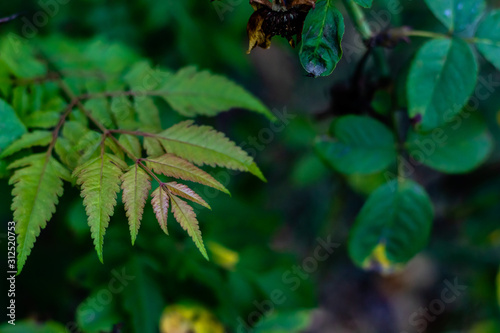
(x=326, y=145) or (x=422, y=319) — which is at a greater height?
(x=326, y=145)

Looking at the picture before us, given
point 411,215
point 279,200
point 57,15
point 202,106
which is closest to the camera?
point 202,106

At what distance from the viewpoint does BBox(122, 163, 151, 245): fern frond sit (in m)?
0.83

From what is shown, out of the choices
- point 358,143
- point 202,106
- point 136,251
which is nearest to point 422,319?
point 358,143

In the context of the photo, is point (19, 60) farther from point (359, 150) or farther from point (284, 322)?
point (284, 322)

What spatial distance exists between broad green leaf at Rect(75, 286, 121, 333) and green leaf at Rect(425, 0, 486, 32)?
4.56 ft

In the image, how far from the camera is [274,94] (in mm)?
3594

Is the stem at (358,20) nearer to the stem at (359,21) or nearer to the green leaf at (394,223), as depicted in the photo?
the stem at (359,21)

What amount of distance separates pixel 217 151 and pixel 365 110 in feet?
2.18

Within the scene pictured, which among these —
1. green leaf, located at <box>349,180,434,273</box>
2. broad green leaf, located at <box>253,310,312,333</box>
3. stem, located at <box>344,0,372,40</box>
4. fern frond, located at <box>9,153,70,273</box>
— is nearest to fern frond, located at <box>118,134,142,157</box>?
fern frond, located at <box>9,153,70,273</box>

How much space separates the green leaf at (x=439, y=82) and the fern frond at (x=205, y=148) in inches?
20.8

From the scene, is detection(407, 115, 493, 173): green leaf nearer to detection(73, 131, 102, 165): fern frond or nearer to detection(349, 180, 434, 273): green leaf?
detection(349, 180, 434, 273): green leaf

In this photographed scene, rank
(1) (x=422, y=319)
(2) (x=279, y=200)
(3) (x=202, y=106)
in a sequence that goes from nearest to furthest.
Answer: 1. (3) (x=202, y=106)
2. (1) (x=422, y=319)
3. (2) (x=279, y=200)

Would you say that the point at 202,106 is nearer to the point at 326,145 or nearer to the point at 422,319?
the point at 326,145

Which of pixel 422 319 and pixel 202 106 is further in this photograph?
pixel 422 319
